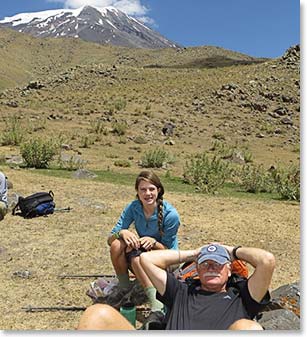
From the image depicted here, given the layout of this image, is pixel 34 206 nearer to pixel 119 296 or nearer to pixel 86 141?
pixel 119 296

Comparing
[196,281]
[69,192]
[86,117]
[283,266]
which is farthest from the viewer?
[86,117]

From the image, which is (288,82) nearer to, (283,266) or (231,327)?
(283,266)

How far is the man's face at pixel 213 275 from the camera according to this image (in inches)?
118

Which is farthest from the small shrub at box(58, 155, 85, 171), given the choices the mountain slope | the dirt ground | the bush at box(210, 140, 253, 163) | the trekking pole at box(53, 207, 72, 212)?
the mountain slope

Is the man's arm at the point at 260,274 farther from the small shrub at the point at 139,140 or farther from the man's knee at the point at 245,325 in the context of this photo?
the small shrub at the point at 139,140

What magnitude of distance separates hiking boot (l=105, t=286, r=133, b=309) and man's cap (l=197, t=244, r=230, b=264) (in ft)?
3.75

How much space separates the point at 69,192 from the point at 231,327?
20.6ft

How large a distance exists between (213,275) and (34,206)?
4411 mm

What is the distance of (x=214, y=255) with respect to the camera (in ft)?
9.81

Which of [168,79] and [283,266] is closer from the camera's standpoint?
[283,266]

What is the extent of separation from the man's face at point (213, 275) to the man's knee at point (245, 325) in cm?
27

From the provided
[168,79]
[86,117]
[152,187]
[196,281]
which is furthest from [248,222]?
[168,79]

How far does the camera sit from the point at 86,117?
22.3 meters

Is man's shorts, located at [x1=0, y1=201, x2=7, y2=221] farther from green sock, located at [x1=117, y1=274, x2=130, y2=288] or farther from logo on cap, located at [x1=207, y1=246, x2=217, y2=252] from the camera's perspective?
logo on cap, located at [x1=207, y1=246, x2=217, y2=252]
